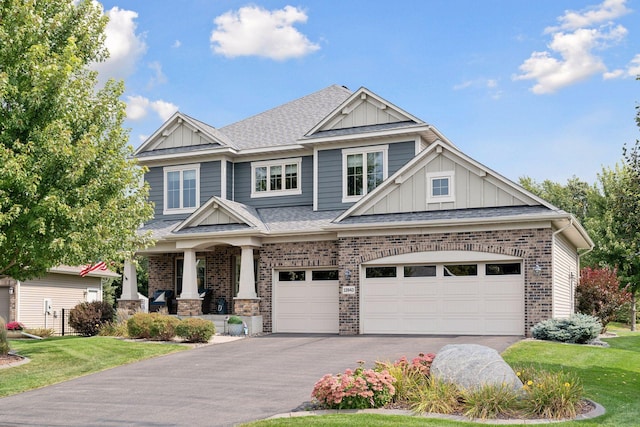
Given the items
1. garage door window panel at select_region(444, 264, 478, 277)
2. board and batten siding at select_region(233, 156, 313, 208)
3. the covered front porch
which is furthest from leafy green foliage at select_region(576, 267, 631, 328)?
the covered front porch

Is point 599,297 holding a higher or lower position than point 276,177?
lower

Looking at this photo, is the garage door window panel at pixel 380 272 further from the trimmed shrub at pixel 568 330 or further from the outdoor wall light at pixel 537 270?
the trimmed shrub at pixel 568 330

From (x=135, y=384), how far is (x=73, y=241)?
3.20 m

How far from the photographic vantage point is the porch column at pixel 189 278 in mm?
24625

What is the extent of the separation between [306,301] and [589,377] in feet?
38.8

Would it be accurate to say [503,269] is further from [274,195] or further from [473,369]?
[473,369]

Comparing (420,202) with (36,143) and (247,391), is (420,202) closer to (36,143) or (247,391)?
(247,391)

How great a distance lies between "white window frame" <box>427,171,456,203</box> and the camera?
2189cm

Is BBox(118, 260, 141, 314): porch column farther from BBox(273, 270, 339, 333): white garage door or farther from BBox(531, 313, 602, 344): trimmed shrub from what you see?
BBox(531, 313, 602, 344): trimmed shrub

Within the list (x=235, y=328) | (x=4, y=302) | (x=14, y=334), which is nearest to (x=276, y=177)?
(x=235, y=328)

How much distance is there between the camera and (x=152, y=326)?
70.3ft

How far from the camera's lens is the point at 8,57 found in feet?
45.6

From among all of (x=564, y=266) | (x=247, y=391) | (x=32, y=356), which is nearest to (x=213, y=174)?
A: (x=32, y=356)

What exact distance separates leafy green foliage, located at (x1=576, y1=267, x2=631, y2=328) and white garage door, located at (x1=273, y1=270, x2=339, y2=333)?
→ 379 inches
